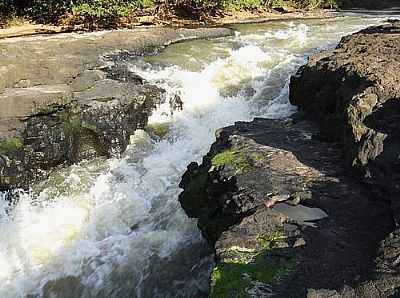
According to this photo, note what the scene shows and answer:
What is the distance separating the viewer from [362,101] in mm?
5668

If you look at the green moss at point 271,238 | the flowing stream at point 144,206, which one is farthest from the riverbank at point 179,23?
the green moss at point 271,238

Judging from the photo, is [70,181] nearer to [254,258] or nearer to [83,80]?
[83,80]

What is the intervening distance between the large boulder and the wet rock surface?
119 inches

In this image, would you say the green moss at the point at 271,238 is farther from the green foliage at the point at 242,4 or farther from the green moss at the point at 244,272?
the green foliage at the point at 242,4

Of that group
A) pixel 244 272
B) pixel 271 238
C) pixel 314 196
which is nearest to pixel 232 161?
pixel 314 196

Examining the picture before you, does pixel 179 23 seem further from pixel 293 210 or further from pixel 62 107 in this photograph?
pixel 293 210

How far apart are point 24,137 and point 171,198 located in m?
2.53

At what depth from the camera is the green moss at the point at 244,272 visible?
152 inches

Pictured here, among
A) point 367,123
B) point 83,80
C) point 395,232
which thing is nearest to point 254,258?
point 395,232

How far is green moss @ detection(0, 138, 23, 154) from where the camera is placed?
25.3 feet

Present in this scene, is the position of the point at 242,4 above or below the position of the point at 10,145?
above

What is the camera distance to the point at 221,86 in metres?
10.9

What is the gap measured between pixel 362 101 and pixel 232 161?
156cm

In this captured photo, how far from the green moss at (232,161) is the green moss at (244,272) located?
134cm
